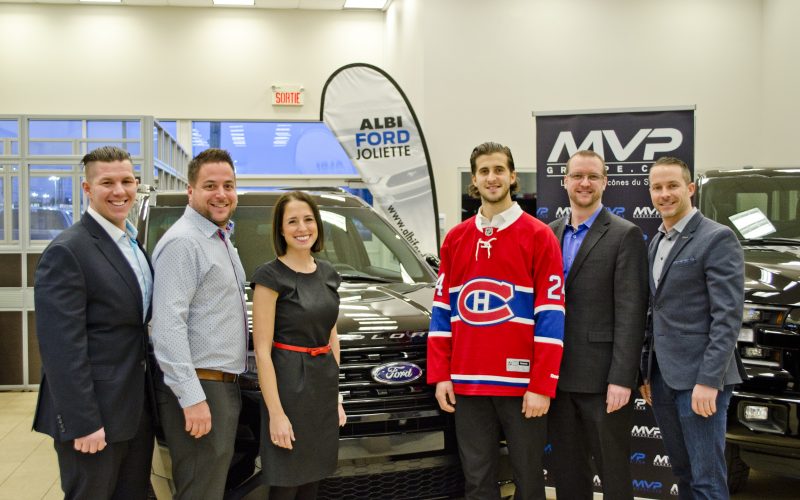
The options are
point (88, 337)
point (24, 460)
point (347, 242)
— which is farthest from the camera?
point (24, 460)

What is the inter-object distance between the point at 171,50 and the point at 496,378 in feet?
35.1

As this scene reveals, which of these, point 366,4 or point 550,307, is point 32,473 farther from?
point 366,4

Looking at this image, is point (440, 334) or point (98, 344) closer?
point (98, 344)

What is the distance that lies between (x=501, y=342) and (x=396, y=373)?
431 mm

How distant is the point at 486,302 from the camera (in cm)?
269

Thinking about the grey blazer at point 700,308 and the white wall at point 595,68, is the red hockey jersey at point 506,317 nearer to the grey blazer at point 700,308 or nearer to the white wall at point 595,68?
the grey blazer at point 700,308

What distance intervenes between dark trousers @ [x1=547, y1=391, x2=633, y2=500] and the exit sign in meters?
9.79

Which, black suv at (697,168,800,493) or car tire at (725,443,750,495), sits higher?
black suv at (697,168,800,493)

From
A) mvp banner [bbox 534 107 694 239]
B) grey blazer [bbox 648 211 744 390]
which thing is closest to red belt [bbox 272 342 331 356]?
grey blazer [bbox 648 211 744 390]

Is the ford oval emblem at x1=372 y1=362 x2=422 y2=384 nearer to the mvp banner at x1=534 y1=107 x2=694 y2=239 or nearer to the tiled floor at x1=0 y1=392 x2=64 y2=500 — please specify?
the mvp banner at x1=534 y1=107 x2=694 y2=239

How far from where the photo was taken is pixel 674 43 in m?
9.83

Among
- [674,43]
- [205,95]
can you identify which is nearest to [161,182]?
Answer: [205,95]

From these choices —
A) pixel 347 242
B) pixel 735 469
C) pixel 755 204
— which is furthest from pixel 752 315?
pixel 347 242

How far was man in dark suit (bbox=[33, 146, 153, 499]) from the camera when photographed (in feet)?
7.06
